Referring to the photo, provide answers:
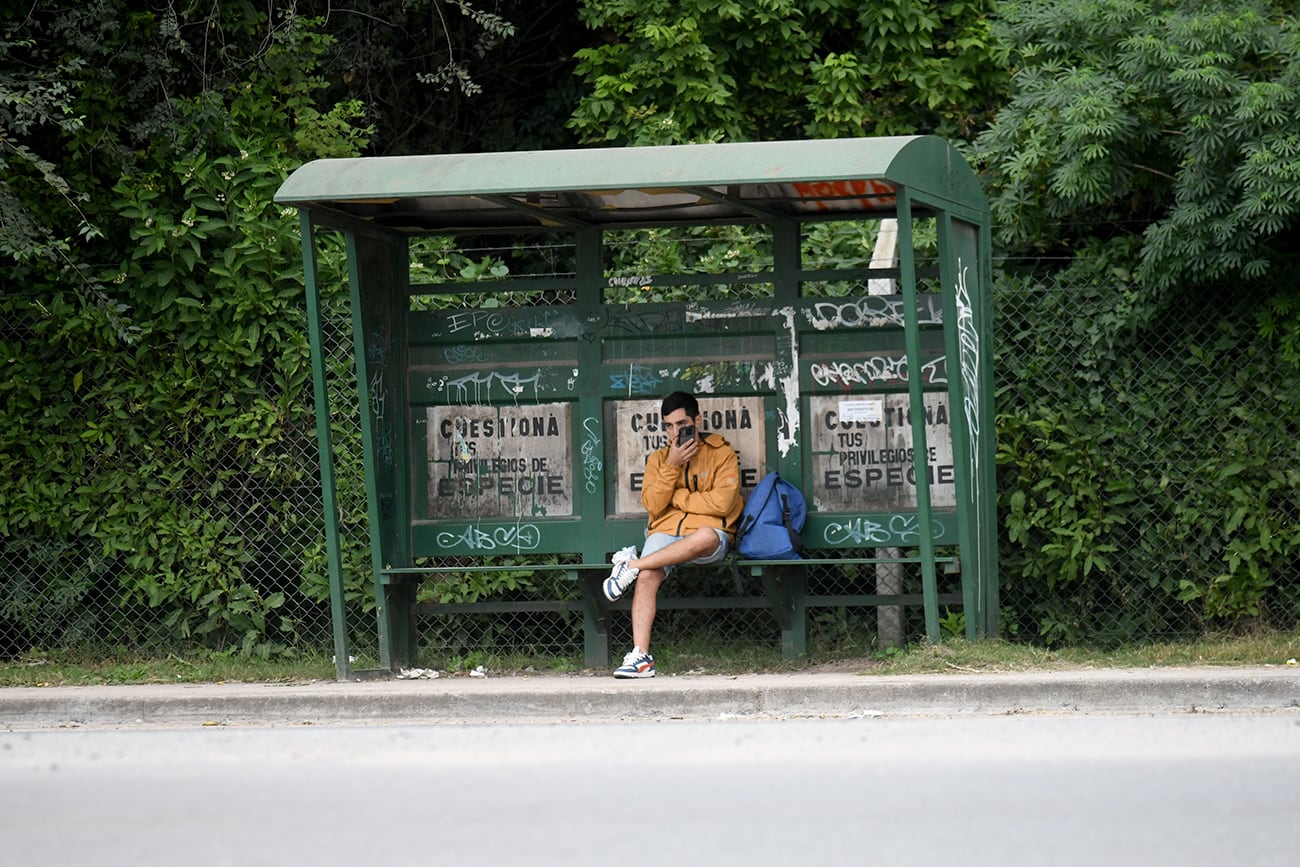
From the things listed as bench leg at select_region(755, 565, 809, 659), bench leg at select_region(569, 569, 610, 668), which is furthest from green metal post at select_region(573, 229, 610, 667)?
bench leg at select_region(755, 565, 809, 659)

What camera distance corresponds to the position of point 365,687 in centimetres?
846

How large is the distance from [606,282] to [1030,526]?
2.79 meters

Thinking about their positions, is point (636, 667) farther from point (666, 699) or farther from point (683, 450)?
point (683, 450)

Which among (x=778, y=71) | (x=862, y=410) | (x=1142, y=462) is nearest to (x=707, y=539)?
(x=862, y=410)

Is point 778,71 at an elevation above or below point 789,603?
above

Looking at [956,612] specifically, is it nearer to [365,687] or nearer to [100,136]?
[365,687]

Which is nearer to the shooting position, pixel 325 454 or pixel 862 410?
pixel 325 454

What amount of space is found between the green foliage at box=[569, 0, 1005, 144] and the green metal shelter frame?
9.48 ft

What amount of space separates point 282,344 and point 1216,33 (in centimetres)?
555

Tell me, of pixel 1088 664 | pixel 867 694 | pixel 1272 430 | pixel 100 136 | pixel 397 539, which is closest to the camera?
pixel 867 694

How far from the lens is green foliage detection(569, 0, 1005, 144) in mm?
11930

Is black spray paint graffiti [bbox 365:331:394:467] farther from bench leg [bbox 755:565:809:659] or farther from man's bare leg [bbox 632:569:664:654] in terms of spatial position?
bench leg [bbox 755:565:809:659]

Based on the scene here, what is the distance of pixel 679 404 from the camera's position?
28.9 feet

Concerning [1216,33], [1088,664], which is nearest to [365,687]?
[1088,664]
